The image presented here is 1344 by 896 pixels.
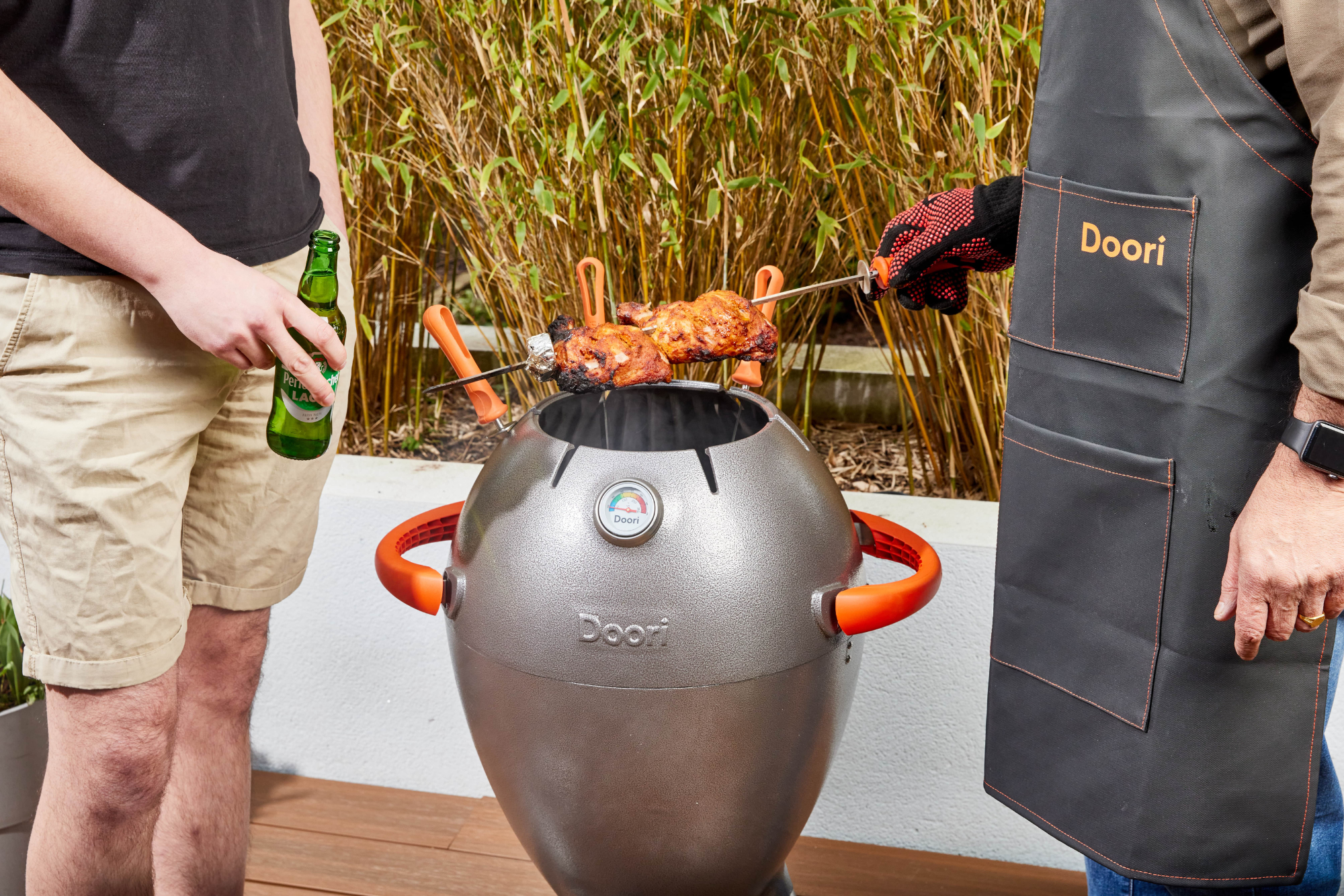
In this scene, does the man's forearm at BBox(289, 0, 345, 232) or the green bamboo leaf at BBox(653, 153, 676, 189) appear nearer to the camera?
the man's forearm at BBox(289, 0, 345, 232)

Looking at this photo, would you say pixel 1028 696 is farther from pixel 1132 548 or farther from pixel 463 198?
pixel 463 198

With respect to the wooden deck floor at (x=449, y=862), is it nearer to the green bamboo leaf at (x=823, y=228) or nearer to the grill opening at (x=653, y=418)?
the grill opening at (x=653, y=418)

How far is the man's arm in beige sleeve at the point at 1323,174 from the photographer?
78 centimetres

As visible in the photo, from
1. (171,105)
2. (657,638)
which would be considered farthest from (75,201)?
(657,638)

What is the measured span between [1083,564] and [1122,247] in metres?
0.31

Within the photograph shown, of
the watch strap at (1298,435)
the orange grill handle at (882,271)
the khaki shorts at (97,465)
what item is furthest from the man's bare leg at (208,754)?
the watch strap at (1298,435)

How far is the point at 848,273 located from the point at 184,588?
136cm

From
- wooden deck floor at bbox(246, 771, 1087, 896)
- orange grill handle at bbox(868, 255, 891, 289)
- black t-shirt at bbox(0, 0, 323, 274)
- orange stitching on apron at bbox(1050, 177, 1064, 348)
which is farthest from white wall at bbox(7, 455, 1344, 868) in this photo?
black t-shirt at bbox(0, 0, 323, 274)

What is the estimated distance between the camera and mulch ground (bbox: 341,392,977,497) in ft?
7.09

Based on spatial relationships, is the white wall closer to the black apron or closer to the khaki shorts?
the black apron

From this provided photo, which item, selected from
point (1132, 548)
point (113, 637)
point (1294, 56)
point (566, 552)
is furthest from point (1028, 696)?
point (113, 637)

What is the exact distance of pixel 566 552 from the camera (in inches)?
42.7

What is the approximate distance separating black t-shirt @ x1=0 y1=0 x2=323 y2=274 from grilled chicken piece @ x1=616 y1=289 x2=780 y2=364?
1.44ft

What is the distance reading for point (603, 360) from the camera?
116 cm
